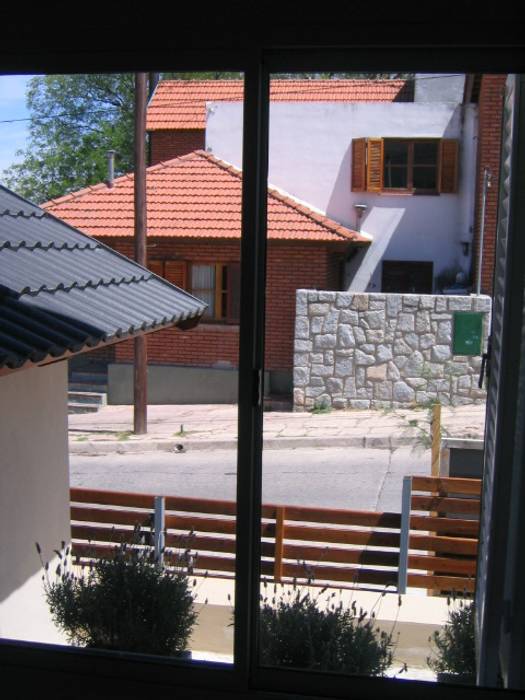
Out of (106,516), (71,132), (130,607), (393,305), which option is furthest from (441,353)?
(71,132)

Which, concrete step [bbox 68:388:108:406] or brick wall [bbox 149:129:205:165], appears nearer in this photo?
concrete step [bbox 68:388:108:406]

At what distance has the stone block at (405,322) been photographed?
25.5ft

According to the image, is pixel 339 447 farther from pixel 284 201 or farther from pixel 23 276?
pixel 23 276

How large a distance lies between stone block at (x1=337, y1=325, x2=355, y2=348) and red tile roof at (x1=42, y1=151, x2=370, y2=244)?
1.01 metres

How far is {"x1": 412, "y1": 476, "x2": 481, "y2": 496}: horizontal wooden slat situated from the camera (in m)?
4.00

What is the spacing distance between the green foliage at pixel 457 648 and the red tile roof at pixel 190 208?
20.6 ft

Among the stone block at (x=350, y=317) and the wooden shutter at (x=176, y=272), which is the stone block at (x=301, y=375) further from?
the wooden shutter at (x=176, y=272)

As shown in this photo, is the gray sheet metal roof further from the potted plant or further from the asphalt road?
the asphalt road

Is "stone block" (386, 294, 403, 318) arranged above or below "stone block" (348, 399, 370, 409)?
above

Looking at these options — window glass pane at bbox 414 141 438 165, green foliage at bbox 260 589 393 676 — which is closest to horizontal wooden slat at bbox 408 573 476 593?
green foliage at bbox 260 589 393 676

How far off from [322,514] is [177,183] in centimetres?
579

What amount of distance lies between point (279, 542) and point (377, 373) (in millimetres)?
4010

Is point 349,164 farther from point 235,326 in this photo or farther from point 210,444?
point 210,444

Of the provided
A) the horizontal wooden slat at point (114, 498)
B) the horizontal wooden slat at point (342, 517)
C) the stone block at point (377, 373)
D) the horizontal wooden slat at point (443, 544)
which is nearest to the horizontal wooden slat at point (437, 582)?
the horizontal wooden slat at point (443, 544)
